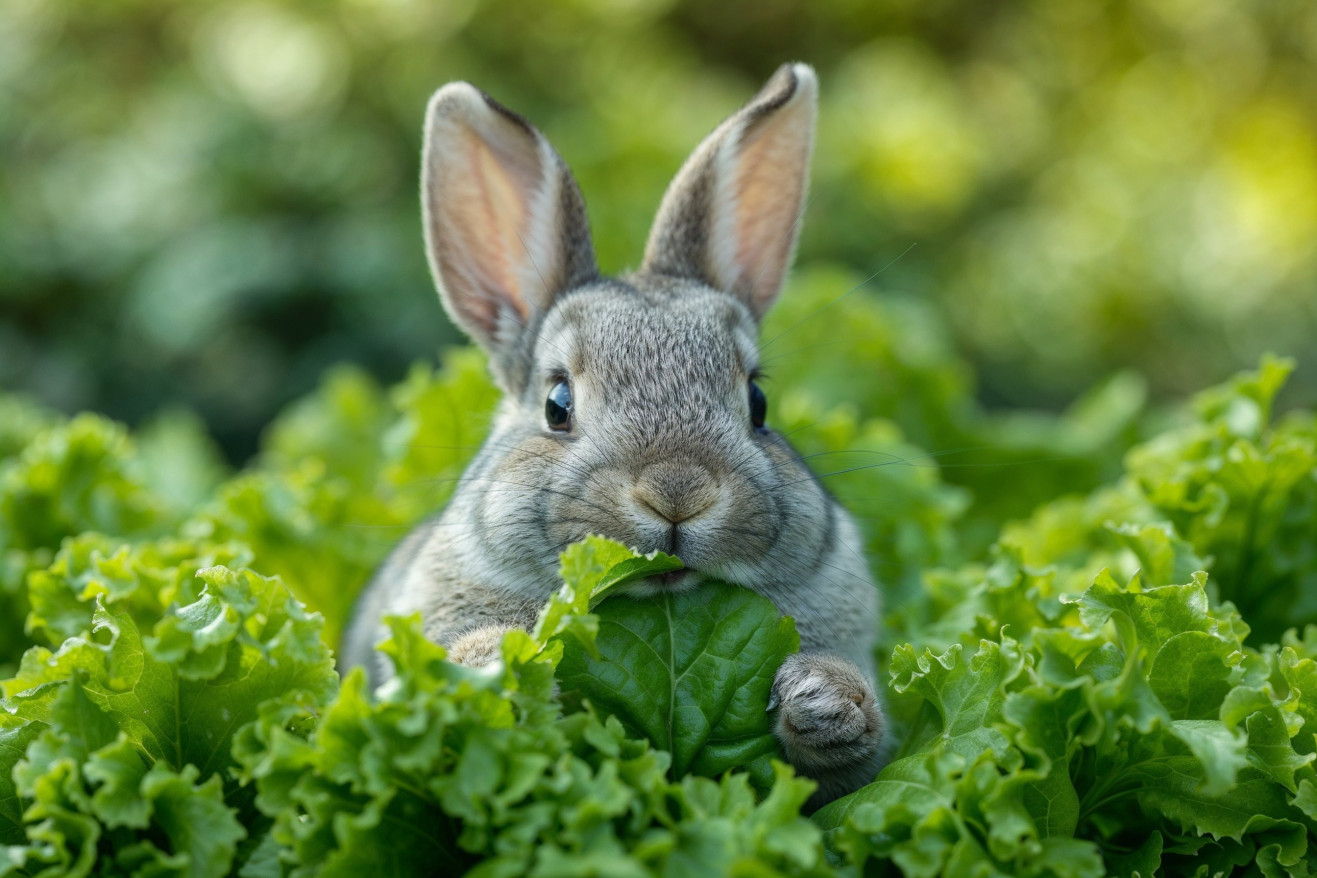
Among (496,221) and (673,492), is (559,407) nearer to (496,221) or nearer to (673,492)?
(673,492)

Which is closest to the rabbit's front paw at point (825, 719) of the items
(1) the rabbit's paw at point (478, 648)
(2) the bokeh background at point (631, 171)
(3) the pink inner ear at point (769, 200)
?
(1) the rabbit's paw at point (478, 648)

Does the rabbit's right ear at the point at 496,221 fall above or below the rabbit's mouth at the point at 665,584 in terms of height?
above

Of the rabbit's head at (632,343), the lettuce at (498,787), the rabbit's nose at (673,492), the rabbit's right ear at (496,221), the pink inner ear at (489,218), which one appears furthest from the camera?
the pink inner ear at (489,218)

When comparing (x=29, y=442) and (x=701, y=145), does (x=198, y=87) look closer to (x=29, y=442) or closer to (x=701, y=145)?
(x=29, y=442)

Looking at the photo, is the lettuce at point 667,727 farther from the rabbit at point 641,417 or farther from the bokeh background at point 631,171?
the bokeh background at point 631,171

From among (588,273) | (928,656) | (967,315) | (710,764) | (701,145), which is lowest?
(967,315)

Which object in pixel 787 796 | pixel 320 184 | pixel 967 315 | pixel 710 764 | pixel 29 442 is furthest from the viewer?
pixel 967 315

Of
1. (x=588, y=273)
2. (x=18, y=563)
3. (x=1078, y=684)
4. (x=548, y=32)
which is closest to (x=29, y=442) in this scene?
(x=18, y=563)

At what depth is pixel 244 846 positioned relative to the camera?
2215 mm

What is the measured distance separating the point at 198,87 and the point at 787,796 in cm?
760

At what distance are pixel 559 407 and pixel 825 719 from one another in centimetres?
103

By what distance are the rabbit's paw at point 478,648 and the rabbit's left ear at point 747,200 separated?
1280 mm

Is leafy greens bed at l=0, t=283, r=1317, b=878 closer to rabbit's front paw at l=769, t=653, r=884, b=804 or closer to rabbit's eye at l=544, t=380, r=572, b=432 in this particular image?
rabbit's front paw at l=769, t=653, r=884, b=804

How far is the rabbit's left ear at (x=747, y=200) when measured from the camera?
10.9 ft
